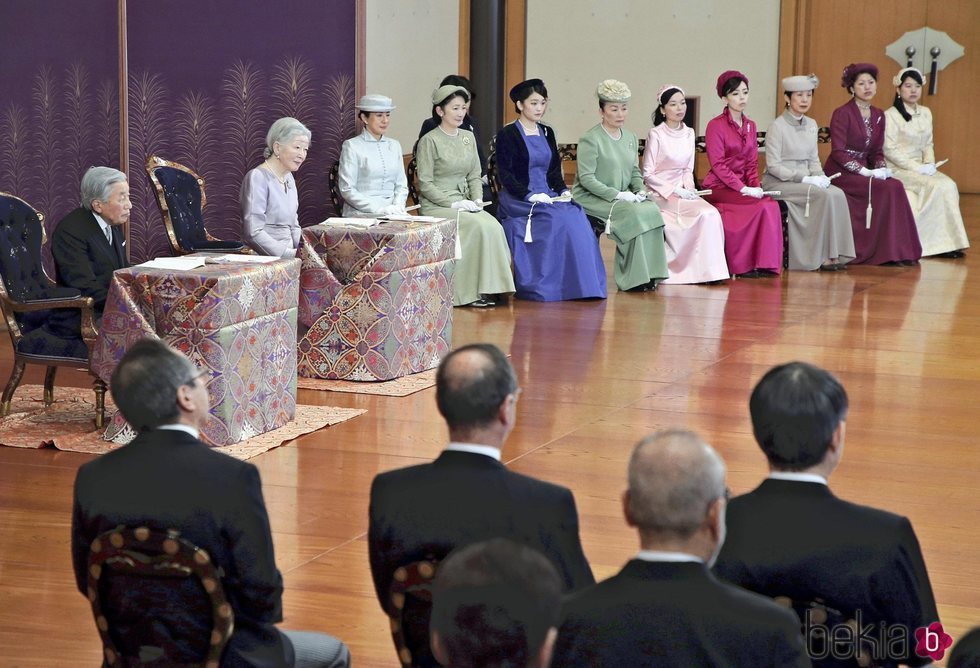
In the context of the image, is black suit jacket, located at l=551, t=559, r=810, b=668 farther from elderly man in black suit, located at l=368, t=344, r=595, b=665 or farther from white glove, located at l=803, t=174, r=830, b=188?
white glove, located at l=803, t=174, r=830, b=188

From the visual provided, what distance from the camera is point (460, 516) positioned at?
222 centimetres

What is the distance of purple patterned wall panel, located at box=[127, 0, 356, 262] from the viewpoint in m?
6.59

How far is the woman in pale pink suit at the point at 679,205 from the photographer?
8617 mm

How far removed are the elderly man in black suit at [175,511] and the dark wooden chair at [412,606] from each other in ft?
0.73

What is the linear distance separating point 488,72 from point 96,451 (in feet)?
25.3

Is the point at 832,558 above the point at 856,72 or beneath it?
beneath

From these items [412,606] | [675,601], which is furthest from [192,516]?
[675,601]

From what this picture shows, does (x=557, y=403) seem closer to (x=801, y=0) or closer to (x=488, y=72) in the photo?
(x=488, y=72)

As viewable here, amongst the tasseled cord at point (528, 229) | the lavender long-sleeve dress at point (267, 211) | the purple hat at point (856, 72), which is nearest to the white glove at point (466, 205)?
the tasseled cord at point (528, 229)

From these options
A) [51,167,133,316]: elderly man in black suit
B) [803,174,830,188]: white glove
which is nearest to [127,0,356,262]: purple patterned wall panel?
[51,167,133,316]: elderly man in black suit

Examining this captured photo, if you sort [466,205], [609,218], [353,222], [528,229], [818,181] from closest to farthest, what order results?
[353,222] < [466,205] < [528,229] < [609,218] < [818,181]

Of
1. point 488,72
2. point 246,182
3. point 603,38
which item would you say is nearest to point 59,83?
point 246,182

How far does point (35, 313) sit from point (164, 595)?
121 inches

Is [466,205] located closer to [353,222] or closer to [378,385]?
[353,222]
